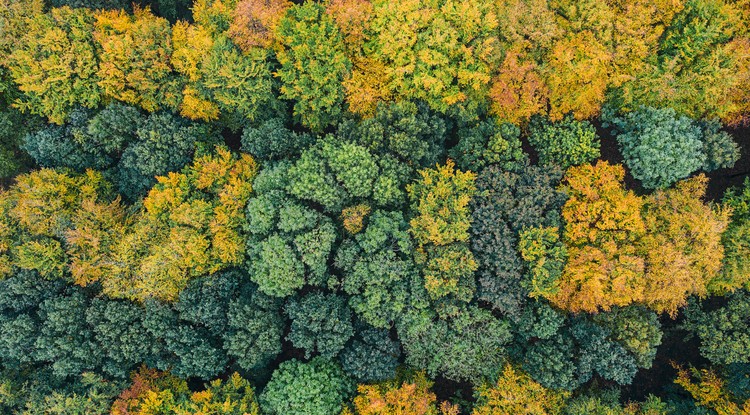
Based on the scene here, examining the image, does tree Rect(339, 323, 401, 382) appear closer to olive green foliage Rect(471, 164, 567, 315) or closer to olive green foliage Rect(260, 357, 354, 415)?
olive green foliage Rect(260, 357, 354, 415)

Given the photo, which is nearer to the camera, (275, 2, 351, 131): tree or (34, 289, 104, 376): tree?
(34, 289, 104, 376): tree

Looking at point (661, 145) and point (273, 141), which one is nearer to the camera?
point (661, 145)

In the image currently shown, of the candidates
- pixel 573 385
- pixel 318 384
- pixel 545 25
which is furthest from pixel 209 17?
pixel 573 385

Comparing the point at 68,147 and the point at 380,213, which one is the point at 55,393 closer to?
the point at 68,147

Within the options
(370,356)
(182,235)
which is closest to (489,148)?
(370,356)

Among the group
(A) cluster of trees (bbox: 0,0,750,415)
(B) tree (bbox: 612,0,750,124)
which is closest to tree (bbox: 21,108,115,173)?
(A) cluster of trees (bbox: 0,0,750,415)

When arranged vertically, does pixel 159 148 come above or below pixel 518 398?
above

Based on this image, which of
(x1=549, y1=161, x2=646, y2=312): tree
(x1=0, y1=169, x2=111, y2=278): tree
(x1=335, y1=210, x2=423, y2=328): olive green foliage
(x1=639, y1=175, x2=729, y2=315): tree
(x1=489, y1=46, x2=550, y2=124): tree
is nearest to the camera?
(x1=639, y1=175, x2=729, y2=315): tree
